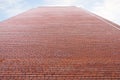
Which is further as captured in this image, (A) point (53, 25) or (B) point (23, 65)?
(A) point (53, 25)

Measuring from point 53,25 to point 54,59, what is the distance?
1751 mm

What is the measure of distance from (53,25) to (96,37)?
1.01m

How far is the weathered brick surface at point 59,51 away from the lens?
99.3 inches

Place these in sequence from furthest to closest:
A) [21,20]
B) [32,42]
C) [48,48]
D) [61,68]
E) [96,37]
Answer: [21,20]
[96,37]
[32,42]
[48,48]
[61,68]

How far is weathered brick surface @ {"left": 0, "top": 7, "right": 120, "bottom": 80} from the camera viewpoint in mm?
2521

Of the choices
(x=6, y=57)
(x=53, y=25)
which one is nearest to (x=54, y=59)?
(x=6, y=57)

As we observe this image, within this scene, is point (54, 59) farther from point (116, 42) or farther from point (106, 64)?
point (116, 42)

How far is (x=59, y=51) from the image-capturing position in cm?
314

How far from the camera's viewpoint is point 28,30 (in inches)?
164

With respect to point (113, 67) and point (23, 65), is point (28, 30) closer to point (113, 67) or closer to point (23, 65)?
point (23, 65)

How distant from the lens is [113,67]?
2684mm

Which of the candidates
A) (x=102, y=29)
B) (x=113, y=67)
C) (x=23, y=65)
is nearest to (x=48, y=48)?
(x=23, y=65)

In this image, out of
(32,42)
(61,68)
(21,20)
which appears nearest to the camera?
(61,68)

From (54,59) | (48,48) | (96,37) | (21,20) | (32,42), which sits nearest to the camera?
(54,59)
